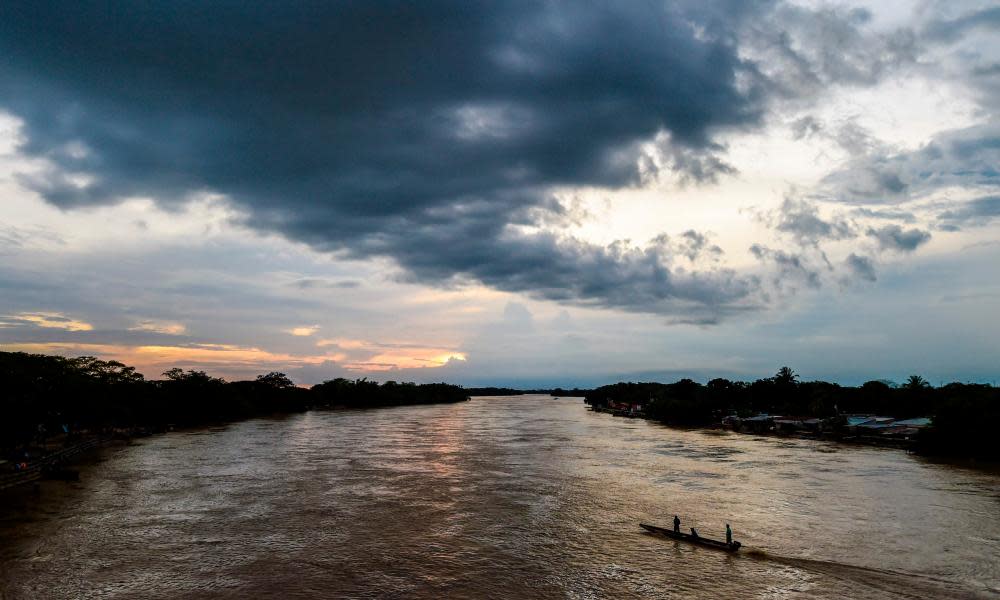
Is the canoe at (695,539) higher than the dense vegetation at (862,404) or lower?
lower

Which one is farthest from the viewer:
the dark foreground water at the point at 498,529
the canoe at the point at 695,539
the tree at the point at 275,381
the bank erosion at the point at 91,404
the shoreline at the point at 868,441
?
the tree at the point at 275,381

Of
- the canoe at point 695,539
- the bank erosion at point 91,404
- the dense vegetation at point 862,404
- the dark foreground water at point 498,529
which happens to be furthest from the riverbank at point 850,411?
the bank erosion at point 91,404

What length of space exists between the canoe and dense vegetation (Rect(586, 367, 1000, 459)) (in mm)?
43290

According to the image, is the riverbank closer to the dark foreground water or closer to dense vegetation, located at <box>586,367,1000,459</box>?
dense vegetation, located at <box>586,367,1000,459</box>

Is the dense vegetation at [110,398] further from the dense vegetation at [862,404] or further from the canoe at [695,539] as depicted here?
the dense vegetation at [862,404]

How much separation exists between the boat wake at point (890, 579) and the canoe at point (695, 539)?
751mm

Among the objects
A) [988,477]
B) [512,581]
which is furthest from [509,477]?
[988,477]

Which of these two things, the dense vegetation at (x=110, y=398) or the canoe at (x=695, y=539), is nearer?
the canoe at (x=695, y=539)

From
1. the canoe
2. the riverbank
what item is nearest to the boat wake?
the canoe

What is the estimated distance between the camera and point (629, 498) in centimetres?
3694

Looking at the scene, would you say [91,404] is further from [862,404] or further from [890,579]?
[862,404]

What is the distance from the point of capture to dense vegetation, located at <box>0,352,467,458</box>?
45.2 metres

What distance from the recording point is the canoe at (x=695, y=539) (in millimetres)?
25297

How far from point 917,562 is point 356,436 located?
68223mm
